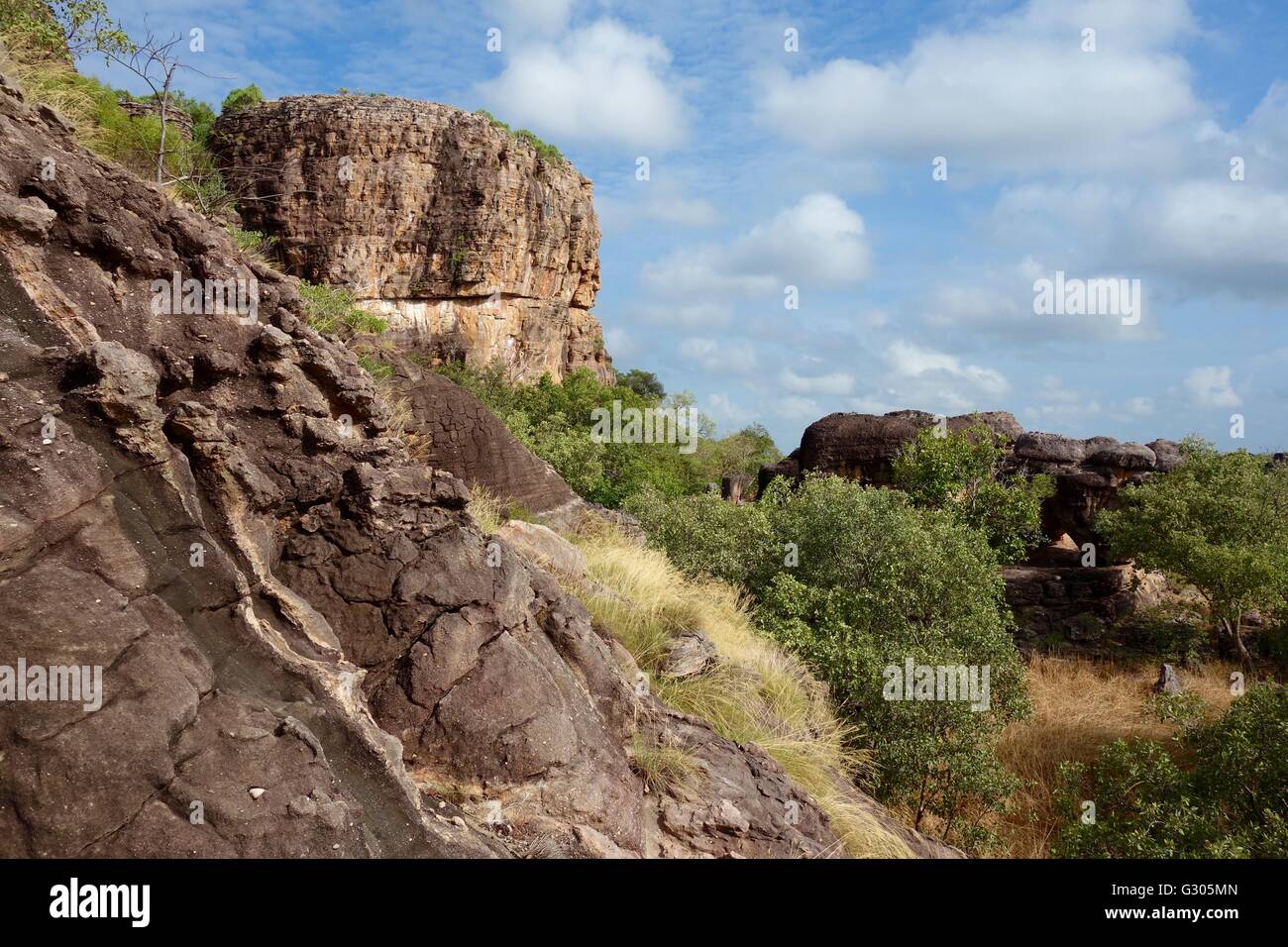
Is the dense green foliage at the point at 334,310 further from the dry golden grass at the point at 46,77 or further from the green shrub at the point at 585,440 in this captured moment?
the green shrub at the point at 585,440

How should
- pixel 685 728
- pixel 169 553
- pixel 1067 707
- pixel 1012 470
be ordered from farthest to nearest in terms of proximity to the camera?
pixel 1012 470
pixel 1067 707
pixel 685 728
pixel 169 553

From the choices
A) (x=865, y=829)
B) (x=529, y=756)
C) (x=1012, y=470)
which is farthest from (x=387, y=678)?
(x=1012, y=470)

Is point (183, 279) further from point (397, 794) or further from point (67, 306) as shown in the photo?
point (397, 794)

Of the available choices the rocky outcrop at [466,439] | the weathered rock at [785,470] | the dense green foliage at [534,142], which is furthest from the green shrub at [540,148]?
the rocky outcrop at [466,439]

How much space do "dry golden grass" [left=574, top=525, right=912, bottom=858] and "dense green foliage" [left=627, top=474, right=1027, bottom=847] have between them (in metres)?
0.49

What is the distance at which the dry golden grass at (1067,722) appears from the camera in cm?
1148

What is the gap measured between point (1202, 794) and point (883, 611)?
410cm

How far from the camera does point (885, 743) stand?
30.8ft

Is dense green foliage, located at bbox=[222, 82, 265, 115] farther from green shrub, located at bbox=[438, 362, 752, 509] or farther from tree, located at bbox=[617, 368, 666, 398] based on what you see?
tree, located at bbox=[617, 368, 666, 398]

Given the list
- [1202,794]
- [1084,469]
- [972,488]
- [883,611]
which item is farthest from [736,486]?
[1202,794]

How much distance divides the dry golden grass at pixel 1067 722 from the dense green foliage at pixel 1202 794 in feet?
6.48

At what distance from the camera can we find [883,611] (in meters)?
11.5

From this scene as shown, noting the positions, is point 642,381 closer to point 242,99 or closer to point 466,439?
point 242,99

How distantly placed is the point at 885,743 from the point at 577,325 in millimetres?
41614
